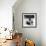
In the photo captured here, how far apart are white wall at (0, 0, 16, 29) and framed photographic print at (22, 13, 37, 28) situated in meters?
1.13

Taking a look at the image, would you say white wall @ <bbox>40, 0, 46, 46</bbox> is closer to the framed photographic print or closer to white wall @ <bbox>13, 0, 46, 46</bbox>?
white wall @ <bbox>13, 0, 46, 46</bbox>

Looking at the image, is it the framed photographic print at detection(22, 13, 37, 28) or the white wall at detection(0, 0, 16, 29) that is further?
the framed photographic print at detection(22, 13, 37, 28)

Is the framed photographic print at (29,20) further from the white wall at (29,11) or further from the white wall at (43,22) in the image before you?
the white wall at (43,22)

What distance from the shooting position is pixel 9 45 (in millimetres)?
2910

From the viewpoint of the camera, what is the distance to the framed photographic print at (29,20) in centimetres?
565

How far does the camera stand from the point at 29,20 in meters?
5.66

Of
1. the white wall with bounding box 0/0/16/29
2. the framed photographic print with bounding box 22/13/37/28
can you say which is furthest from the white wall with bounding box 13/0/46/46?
the white wall with bounding box 0/0/16/29

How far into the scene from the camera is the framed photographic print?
18.5ft

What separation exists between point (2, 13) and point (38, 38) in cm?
225

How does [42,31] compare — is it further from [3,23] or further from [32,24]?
[3,23]

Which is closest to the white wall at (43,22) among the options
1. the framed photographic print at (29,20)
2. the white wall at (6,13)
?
the framed photographic print at (29,20)

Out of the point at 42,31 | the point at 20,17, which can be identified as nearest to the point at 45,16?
the point at 42,31

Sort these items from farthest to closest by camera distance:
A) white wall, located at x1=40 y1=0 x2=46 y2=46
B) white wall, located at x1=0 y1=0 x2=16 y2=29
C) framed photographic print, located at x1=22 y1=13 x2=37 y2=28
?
framed photographic print, located at x1=22 y1=13 x2=37 y2=28
white wall, located at x1=40 y1=0 x2=46 y2=46
white wall, located at x1=0 y1=0 x2=16 y2=29

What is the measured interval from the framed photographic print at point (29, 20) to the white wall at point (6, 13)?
3.71 feet
